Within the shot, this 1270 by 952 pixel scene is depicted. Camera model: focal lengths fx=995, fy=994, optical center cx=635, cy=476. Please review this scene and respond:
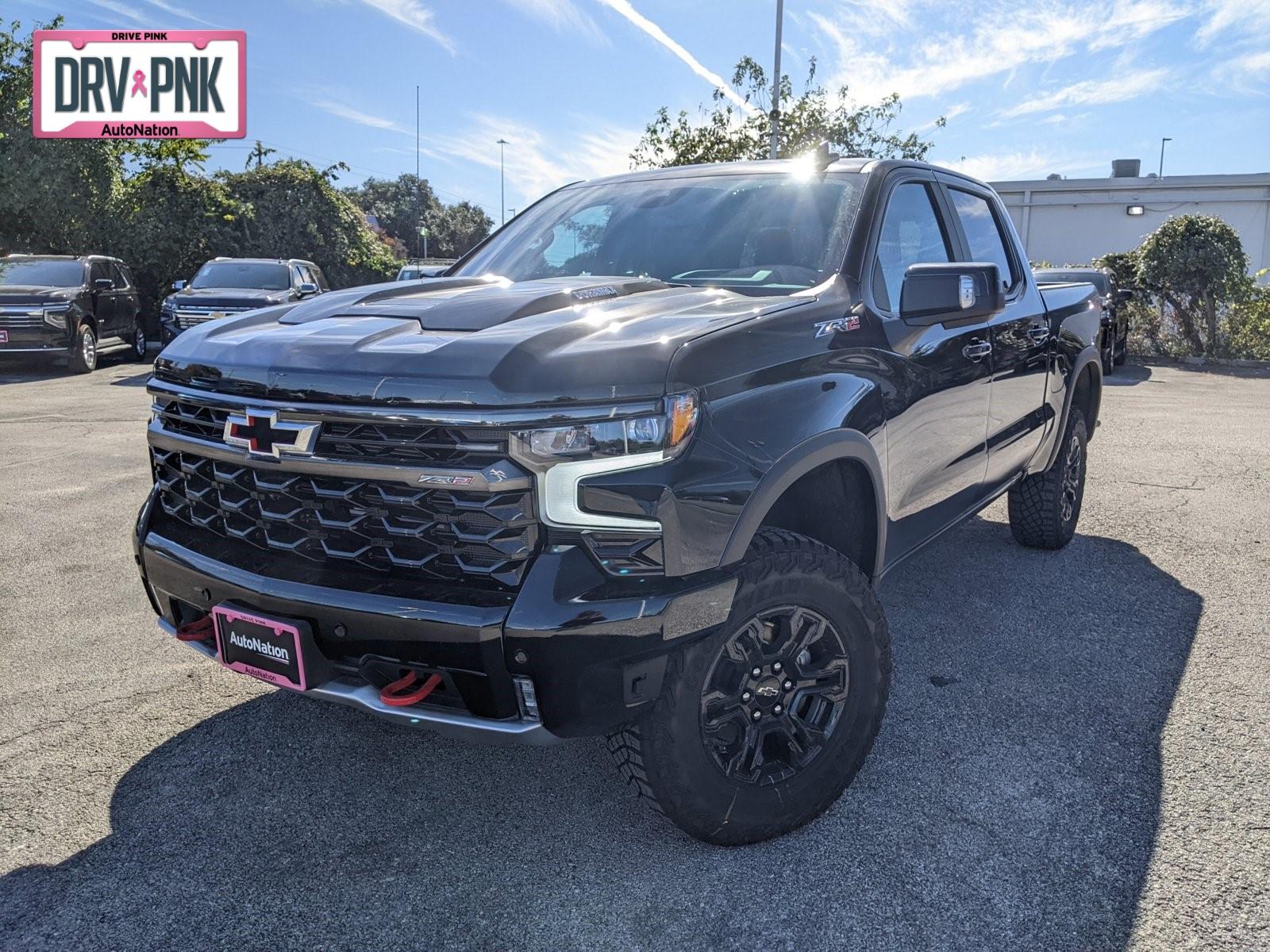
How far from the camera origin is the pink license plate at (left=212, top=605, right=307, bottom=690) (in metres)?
2.38

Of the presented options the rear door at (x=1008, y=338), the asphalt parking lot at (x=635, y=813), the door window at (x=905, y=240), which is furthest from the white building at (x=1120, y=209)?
the asphalt parking lot at (x=635, y=813)

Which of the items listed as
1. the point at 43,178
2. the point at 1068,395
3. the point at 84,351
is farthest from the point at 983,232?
the point at 43,178

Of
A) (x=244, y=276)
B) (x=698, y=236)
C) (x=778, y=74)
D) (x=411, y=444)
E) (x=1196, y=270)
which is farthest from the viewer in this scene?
(x=778, y=74)

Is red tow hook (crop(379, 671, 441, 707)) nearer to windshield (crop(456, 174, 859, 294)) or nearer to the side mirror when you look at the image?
windshield (crop(456, 174, 859, 294))

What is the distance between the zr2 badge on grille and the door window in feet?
5.95

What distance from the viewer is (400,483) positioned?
2295 millimetres

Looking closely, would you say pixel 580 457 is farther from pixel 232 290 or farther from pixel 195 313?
pixel 232 290

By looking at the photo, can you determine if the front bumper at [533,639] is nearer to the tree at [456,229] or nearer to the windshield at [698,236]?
the windshield at [698,236]

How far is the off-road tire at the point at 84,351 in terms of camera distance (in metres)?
14.6

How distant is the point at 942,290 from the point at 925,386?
39 cm

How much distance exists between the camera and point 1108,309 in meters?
13.6

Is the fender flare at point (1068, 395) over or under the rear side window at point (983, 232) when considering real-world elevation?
under

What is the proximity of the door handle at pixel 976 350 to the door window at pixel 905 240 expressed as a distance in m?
0.34

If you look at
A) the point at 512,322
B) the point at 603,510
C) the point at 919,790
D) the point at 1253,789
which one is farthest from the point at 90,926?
the point at 1253,789
